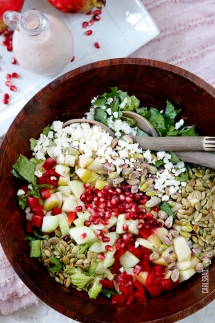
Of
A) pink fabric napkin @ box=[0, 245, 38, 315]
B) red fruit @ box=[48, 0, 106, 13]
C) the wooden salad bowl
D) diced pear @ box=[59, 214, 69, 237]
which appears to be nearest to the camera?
the wooden salad bowl

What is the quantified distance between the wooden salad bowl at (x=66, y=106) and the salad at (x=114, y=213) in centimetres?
3

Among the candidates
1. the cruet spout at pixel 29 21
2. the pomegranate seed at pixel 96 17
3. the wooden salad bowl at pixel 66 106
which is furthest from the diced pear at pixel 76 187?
the pomegranate seed at pixel 96 17

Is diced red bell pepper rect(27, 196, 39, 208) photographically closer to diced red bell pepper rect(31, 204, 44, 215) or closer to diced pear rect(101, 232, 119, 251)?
diced red bell pepper rect(31, 204, 44, 215)

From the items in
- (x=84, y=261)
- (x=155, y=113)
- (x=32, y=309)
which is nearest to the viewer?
(x=84, y=261)

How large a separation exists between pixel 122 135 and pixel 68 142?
0.67 ft

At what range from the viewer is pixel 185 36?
7.20 feet

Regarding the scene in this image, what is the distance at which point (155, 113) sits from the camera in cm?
195

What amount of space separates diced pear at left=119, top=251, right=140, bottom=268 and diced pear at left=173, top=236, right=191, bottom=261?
0.48 ft

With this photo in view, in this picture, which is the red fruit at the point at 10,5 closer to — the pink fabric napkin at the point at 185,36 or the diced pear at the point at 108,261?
the pink fabric napkin at the point at 185,36

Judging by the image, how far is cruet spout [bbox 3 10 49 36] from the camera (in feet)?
5.85

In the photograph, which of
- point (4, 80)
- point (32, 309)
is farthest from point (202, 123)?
point (32, 309)

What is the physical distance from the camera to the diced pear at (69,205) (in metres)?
1.85

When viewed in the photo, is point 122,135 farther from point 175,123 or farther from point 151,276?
point 151,276

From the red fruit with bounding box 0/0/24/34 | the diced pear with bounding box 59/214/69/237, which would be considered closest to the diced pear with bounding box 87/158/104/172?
the diced pear with bounding box 59/214/69/237
